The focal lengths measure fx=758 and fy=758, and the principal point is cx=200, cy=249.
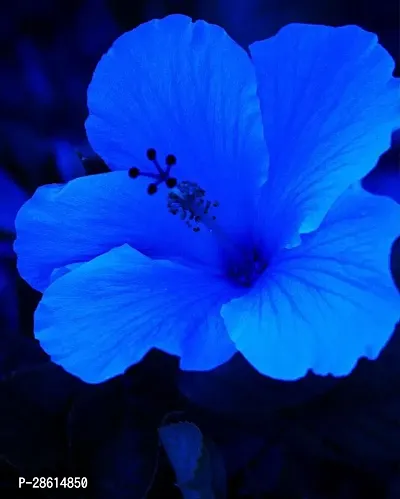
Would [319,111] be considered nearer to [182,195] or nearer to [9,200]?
[182,195]

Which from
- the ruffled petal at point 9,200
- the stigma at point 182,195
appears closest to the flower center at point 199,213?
the stigma at point 182,195

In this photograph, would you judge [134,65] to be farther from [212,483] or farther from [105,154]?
[212,483]

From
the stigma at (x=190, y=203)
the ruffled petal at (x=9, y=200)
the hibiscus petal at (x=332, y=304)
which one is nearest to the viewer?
the hibiscus petal at (x=332, y=304)

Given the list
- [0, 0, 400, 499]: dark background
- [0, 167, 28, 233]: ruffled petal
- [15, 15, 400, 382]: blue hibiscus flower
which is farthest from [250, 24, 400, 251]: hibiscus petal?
[0, 167, 28, 233]: ruffled petal

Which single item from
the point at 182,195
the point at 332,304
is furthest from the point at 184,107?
the point at 332,304

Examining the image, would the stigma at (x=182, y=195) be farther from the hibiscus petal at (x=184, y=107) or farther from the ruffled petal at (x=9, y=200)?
the ruffled petal at (x=9, y=200)

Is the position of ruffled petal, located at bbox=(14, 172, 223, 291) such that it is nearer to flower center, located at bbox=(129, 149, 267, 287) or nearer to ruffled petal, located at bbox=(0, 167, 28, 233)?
flower center, located at bbox=(129, 149, 267, 287)

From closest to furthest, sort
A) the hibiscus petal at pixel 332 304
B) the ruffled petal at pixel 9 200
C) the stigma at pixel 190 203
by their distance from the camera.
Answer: the hibiscus petal at pixel 332 304 → the stigma at pixel 190 203 → the ruffled petal at pixel 9 200
